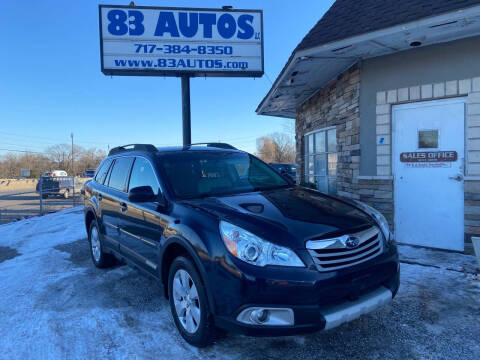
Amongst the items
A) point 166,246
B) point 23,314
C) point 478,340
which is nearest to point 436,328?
point 478,340

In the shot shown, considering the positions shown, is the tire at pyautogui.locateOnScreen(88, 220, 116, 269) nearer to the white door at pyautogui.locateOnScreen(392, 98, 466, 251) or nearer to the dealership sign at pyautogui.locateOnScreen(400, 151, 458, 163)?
the white door at pyautogui.locateOnScreen(392, 98, 466, 251)

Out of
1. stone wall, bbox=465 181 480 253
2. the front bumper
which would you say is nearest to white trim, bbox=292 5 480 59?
stone wall, bbox=465 181 480 253

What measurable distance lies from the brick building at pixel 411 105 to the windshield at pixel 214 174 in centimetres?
272

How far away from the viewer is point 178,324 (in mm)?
2936

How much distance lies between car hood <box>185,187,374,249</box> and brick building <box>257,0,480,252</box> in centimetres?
296

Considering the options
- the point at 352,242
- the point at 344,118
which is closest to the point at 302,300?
the point at 352,242

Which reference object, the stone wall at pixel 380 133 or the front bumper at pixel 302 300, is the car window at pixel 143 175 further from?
the stone wall at pixel 380 133

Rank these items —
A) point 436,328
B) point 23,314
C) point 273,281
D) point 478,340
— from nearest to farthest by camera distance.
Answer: point 273,281
point 478,340
point 436,328
point 23,314

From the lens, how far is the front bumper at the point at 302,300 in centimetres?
224

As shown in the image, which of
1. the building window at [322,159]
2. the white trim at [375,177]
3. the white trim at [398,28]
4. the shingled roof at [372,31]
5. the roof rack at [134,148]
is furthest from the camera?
the building window at [322,159]

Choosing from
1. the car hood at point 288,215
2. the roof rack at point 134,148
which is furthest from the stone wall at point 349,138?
the roof rack at point 134,148

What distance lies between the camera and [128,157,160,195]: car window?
11.3ft

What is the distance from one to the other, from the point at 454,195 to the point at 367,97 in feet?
7.33

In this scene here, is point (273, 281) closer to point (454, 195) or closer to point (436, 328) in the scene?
point (436, 328)
